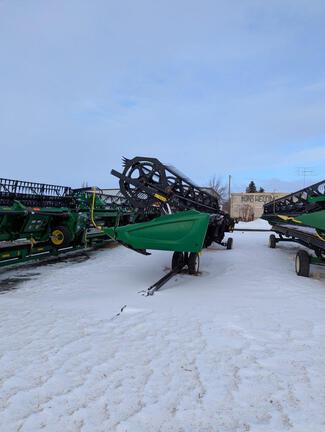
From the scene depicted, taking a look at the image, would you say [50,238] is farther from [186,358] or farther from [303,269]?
[186,358]

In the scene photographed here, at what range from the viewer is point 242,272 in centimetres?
732

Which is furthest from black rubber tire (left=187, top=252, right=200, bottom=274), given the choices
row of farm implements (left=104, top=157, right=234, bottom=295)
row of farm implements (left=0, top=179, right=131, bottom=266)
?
row of farm implements (left=0, top=179, right=131, bottom=266)

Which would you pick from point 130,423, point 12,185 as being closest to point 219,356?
point 130,423

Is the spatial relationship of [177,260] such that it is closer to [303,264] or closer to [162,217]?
[162,217]

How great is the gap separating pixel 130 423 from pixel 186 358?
3.23ft

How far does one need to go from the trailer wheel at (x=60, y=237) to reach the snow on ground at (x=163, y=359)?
338cm

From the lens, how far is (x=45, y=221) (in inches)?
348

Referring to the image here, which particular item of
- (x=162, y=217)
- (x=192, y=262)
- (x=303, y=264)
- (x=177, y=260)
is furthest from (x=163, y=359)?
(x=303, y=264)

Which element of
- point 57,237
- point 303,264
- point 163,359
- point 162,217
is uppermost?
point 162,217

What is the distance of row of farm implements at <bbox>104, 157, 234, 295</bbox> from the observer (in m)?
5.81

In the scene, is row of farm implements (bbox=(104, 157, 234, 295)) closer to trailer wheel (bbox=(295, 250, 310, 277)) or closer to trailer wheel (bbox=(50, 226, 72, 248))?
trailer wheel (bbox=(295, 250, 310, 277))

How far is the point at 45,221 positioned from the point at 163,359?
21.3 feet

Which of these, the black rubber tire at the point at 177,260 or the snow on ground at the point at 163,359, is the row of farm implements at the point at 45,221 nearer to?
the black rubber tire at the point at 177,260

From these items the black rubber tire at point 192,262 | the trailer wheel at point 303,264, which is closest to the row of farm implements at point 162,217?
the black rubber tire at point 192,262
